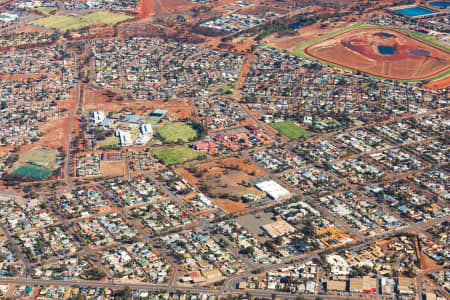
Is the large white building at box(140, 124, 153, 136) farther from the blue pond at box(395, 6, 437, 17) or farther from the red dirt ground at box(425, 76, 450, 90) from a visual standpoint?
the blue pond at box(395, 6, 437, 17)


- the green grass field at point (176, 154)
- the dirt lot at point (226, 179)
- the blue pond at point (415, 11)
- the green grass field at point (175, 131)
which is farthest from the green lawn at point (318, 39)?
the dirt lot at point (226, 179)

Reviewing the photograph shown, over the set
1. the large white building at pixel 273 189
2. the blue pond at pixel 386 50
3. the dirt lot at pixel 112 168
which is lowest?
the large white building at pixel 273 189

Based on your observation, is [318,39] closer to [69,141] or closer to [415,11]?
[415,11]

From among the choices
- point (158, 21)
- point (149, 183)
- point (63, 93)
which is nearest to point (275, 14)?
point (158, 21)

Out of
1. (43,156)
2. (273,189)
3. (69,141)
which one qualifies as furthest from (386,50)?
(43,156)

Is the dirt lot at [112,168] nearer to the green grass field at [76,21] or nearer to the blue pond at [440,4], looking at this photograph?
the green grass field at [76,21]

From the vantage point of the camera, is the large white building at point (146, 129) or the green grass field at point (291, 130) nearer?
the large white building at point (146, 129)

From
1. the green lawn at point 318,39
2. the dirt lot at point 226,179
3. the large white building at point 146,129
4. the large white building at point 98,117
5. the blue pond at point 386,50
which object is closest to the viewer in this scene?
the dirt lot at point 226,179
